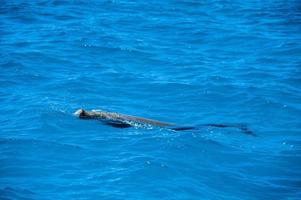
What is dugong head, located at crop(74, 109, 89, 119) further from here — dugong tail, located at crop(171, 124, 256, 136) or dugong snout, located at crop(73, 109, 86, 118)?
dugong tail, located at crop(171, 124, 256, 136)

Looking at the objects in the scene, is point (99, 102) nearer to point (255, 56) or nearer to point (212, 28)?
point (255, 56)

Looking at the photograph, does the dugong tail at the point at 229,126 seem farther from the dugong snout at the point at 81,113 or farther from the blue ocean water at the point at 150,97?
the dugong snout at the point at 81,113

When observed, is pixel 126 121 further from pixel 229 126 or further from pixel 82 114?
pixel 229 126

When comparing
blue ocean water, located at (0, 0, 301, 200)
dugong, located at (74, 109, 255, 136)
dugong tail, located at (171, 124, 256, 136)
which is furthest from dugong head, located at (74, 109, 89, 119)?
dugong tail, located at (171, 124, 256, 136)

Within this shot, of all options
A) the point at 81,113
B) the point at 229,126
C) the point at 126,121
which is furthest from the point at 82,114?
the point at 229,126

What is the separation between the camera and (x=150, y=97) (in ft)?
47.2

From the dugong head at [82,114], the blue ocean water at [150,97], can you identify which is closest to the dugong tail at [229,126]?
the blue ocean water at [150,97]

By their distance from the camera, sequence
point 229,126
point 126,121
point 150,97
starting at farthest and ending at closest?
point 150,97
point 229,126
point 126,121

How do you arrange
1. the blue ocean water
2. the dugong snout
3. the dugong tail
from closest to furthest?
1. the blue ocean water
2. the dugong tail
3. the dugong snout

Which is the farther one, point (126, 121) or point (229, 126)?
point (229, 126)

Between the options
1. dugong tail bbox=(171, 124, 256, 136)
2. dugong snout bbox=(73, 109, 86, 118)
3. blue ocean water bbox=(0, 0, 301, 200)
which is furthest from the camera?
dugong snout bbox=(73, 109, 86, 118)

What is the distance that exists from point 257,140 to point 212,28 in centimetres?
952

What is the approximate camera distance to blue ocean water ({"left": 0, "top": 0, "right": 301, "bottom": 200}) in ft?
32.7

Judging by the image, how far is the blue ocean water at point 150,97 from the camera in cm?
995
